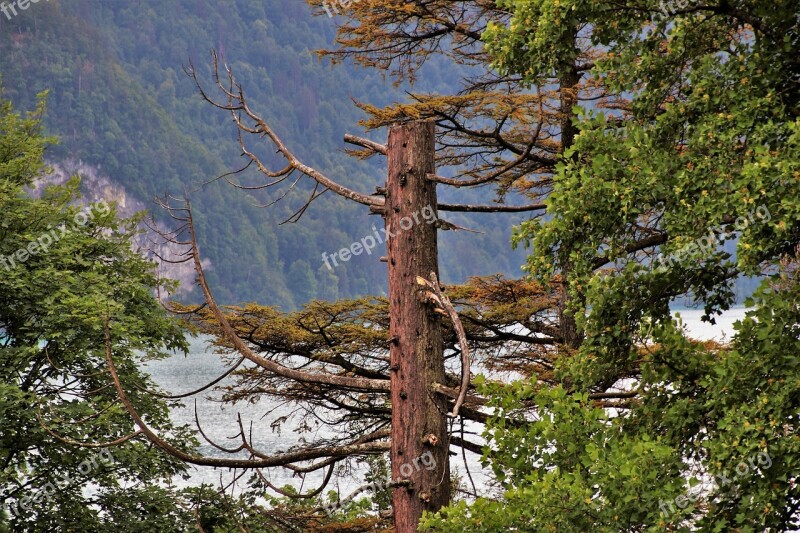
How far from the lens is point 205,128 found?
Answer: 438ft

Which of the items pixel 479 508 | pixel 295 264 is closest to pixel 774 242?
pixel 479 508

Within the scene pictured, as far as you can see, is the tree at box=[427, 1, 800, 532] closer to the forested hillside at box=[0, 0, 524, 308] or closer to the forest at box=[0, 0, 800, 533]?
the forest at box=[0, 0, 800, 533]

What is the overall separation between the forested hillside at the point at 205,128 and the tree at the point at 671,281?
274 ft

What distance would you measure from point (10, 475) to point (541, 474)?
265 inches

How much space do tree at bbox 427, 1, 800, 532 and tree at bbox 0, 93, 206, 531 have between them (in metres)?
5.53

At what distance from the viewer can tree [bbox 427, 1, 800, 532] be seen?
4.32 metres

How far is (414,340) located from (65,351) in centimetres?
583

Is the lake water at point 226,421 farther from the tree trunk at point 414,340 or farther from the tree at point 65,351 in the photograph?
the tree trunk at point 414,340

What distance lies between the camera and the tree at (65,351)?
30.9 feet

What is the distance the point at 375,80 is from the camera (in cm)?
14988

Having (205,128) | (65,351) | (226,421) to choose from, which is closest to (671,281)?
(65,351)

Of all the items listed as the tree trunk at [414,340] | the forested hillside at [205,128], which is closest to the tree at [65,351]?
the tree trunk at [414,340]

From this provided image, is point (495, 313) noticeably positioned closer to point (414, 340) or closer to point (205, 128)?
point (414, 340)

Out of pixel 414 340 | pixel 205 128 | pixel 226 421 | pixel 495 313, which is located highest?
pixel 205 128
